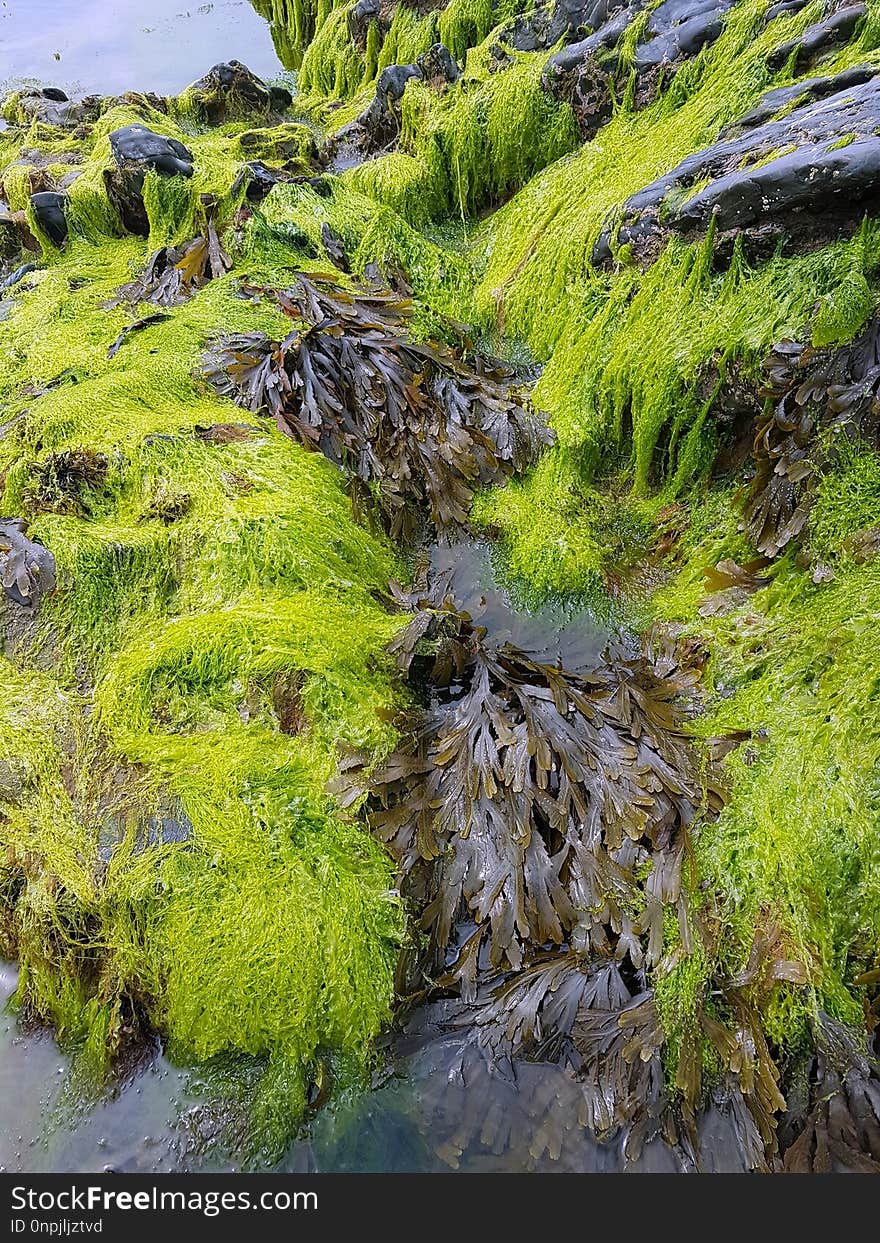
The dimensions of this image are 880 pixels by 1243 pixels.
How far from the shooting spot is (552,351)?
3.56 meters

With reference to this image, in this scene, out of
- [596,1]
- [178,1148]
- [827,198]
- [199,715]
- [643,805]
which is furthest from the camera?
[596,1]

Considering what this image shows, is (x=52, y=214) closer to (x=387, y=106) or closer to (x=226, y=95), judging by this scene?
(x=387, y=106)

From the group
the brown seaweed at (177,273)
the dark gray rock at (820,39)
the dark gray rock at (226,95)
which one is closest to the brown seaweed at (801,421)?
the dark gray rock at (820,39)

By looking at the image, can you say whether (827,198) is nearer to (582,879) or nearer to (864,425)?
(864,425)

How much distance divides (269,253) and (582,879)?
148 inches

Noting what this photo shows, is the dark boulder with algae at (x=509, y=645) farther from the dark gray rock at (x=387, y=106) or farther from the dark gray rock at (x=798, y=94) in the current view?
the dark gray rock at (x=387, y=106)

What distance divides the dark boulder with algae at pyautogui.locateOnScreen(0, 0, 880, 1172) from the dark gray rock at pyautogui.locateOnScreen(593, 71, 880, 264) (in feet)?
0.05

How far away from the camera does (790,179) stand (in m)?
2.50

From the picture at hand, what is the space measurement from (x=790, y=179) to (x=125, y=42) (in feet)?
32.4

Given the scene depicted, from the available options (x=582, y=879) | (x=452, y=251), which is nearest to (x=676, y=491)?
(x=582, y=879)

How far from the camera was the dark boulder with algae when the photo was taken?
1.71 metres

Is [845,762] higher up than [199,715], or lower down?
lower down

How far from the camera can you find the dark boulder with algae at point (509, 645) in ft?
5.61

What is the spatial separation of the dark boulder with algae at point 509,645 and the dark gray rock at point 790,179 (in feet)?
0.05
